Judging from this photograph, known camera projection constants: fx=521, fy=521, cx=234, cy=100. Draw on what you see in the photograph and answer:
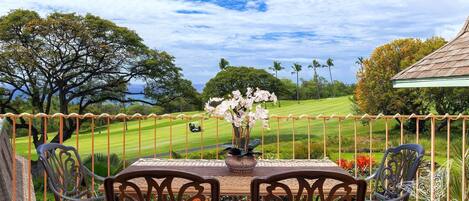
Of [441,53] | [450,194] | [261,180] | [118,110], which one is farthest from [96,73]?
[261,180]

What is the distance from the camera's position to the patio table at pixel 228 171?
288 centimetres

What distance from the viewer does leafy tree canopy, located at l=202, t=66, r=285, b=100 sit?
86.4ft

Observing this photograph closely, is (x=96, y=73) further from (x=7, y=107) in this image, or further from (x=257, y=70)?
(x=257, y=70)

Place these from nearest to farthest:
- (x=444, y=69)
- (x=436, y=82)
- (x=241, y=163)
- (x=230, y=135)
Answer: (x=241, y=163)
(x=436, y=82)
(x=444, y=69)
(x=230, y=135)

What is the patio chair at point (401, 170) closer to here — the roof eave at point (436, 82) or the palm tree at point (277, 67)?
the roof eave at point (436, 82)

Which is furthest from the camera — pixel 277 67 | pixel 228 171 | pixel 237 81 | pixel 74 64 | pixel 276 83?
pixel 277 67

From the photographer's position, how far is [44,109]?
20219 mm

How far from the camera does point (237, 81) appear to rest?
26.6m

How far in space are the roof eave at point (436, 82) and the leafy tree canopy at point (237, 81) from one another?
728 inches

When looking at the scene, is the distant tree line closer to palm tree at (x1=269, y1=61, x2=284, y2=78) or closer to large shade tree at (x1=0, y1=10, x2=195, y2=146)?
palm tree at (x1=269, y1=61, x2=284, y2=78)

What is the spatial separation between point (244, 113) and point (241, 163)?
0.32m

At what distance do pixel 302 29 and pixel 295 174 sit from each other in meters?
30.5

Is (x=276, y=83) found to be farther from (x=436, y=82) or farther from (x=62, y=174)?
(x=62, y=174)

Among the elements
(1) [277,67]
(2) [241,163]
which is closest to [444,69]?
(2) [241,163]
